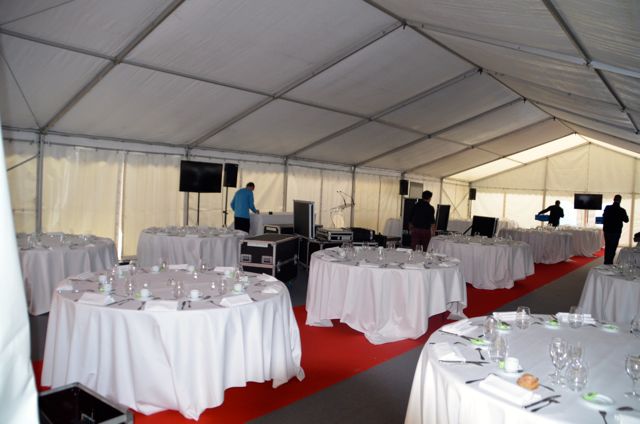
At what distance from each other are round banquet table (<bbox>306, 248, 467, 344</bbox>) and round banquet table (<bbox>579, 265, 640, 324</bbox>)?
4.54ft

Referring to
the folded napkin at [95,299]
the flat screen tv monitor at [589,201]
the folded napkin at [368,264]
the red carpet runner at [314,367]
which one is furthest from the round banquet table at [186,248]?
the flat screen tv monitor at [589,201]

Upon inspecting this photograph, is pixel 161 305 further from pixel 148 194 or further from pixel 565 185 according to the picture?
pixel 565 185

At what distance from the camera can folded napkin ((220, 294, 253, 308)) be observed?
2766mm

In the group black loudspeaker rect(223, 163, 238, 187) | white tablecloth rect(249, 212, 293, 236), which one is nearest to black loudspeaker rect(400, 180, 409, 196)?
white tablecloth rect(249, 212, 293, 236)

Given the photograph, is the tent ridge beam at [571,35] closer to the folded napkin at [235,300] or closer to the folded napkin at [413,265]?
the folded napkin at [413,265]

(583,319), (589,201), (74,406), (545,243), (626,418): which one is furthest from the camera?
(589,201)

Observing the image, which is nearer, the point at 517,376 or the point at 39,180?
the point at 517,376

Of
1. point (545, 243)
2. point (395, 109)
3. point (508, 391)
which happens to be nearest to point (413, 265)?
point (508, 391)

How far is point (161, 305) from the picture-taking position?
2.67 metres

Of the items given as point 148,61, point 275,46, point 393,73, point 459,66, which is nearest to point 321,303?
point 275,46

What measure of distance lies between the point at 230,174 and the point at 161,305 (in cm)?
681

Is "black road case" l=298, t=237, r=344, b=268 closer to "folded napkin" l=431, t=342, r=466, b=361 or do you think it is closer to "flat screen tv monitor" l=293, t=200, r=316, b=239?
"flat screen tv monitor" l=293, t=200, r=316, b=239

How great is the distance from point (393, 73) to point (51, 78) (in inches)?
199

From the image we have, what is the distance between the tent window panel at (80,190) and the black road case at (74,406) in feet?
22.5
